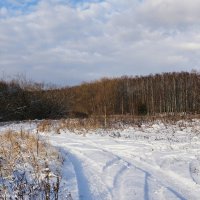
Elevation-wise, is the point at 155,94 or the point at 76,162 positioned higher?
the point at 155,94

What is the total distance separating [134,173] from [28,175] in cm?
227

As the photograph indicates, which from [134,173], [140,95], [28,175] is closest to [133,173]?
[134,173]

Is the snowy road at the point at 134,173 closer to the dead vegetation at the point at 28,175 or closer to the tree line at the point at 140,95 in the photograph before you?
the dead vegetation at the point at 28,175

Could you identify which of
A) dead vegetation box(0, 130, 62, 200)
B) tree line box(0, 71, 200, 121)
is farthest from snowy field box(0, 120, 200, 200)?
tree line box(0, 71, 200, 121)

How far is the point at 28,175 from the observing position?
26.8 feet

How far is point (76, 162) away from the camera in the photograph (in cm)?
1076

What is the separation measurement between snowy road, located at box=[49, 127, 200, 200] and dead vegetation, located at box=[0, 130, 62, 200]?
1.28ft

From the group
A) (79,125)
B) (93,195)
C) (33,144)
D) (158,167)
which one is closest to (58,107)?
(79,125)

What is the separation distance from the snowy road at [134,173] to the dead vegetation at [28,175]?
389 mm

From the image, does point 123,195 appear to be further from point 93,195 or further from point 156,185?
point 156,185

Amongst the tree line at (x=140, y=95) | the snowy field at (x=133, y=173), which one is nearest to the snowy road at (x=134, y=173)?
the snowy field at (x=133, y=173)

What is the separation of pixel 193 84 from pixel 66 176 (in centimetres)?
6601

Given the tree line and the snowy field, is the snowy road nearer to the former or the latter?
the snowy field

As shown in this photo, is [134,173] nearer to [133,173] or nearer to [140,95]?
[133,173]
